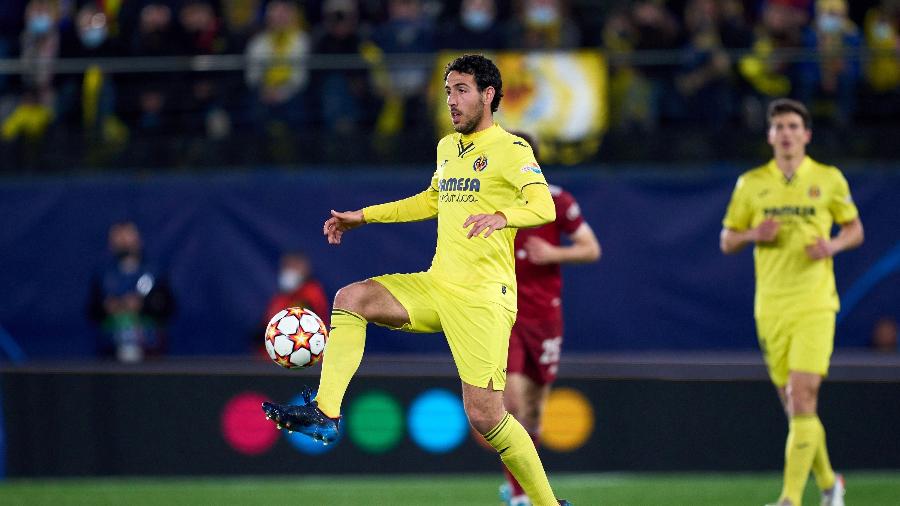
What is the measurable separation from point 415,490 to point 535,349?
7.34 feet

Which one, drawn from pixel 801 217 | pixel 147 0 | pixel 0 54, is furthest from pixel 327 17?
pixel 801 217

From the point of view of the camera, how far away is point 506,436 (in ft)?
24.1

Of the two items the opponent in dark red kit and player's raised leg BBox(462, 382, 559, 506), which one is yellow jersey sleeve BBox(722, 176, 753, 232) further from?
player's raised leg BBox(462, 382, 559, 506)

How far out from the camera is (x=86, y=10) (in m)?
15.3

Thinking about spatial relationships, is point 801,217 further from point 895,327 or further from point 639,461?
point 895,327

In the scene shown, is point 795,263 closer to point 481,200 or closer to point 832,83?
point 481,200

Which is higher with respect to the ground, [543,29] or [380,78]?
[543,29]

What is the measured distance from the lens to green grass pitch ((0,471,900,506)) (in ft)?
33.9

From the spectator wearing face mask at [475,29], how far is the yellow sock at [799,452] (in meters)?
5.89

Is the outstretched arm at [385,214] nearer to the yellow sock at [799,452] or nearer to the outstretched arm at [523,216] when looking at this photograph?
the outstretched arm at [523,216]

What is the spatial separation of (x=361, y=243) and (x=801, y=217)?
5833 mm

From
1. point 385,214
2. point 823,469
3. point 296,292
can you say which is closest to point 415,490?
point 296,292

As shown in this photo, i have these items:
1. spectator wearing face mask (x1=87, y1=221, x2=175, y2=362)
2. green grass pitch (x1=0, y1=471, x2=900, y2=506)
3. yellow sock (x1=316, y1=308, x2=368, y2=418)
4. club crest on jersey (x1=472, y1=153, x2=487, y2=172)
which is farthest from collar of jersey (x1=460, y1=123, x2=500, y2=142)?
spectator wearing face mask (x1=87, y1=221, x2=175, y2=362)

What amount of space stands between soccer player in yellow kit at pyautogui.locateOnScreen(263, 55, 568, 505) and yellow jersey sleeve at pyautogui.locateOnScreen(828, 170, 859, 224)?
2.71 meters
